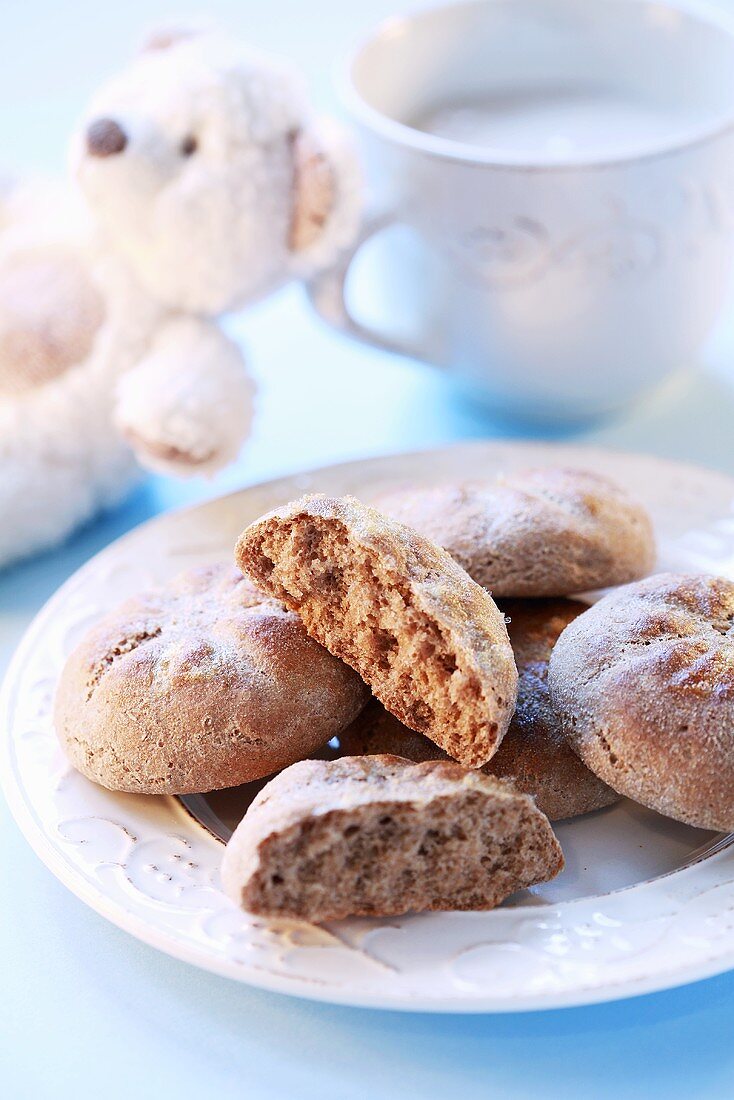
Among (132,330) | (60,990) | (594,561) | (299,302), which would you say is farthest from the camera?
(299,302)

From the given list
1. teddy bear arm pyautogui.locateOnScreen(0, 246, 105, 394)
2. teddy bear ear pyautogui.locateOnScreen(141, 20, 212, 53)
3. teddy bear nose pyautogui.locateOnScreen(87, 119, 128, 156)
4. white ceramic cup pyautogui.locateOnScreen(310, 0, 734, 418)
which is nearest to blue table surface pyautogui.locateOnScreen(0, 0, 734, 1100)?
teddy bear arm pyautogui.locateOnScreen(0, 246, 105, 394)

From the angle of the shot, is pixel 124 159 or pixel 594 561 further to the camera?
pixel 124 159

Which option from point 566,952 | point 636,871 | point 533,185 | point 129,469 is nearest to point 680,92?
point 533,185

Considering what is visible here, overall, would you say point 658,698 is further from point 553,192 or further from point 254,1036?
point 553,192

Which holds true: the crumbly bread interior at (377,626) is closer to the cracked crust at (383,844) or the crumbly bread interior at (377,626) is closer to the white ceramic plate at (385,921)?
the cracked crust at (383,844)

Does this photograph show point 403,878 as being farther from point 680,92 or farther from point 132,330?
point 680,92

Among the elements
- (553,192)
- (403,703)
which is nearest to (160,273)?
(553,192)

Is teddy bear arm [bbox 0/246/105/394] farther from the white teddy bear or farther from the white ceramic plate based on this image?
the white ceramic plate
